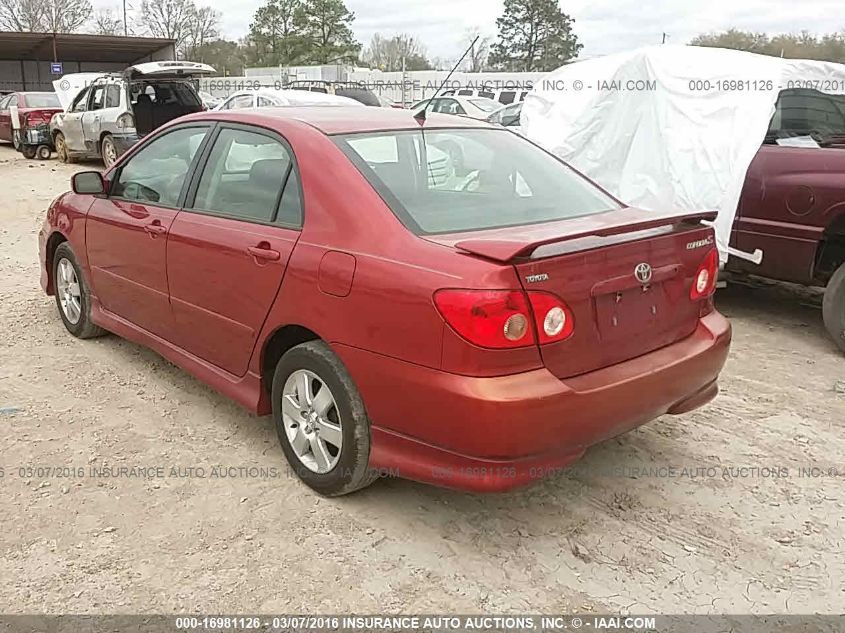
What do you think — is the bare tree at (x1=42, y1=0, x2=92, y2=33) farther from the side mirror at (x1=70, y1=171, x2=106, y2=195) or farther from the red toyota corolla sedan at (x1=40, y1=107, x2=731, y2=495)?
the red toyota corolla sedan at (x1=40, y1=107, x2=731, y2=495)

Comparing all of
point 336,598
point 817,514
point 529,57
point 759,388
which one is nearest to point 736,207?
point 759,388

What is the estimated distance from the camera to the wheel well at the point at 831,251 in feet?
17.0

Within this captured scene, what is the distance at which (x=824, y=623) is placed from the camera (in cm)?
263

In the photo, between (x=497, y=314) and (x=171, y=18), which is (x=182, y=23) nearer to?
(x=171, y=18)

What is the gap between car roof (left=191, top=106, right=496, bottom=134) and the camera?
3.60 metres

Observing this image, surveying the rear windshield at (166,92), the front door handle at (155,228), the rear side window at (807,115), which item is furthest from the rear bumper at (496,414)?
the rear windshield at (166,92)

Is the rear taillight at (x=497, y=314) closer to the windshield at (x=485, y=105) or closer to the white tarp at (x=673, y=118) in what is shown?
the white tarp at (x=673, y=118)

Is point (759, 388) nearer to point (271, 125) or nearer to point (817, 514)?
point (817, 514)

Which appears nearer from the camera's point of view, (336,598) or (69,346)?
(336,598)

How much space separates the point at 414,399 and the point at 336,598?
739mm

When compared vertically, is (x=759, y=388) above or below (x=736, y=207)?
below

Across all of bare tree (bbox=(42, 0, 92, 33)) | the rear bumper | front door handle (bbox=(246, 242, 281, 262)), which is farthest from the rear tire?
bare tree (bbox=(42, 0, 92, 33))

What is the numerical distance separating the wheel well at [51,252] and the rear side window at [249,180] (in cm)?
195

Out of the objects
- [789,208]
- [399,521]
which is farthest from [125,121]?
[399,521]
